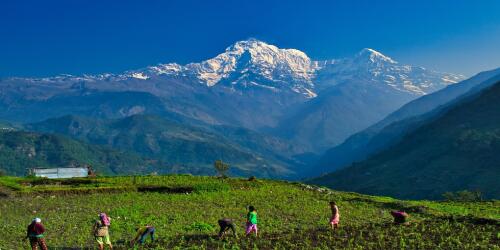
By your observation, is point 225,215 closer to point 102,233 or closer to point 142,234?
point 142,234

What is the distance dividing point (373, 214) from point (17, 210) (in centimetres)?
3781

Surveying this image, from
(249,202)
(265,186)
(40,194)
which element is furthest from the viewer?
(265,186)

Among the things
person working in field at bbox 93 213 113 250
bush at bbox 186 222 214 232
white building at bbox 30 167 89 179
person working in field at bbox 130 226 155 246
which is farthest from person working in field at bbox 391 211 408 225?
white building at bbox 30 167 89 179

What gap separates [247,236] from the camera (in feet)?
118

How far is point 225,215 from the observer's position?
50.7 m

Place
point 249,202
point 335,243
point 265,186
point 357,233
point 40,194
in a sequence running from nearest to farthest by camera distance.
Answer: point 335,243, point 357,233, point 249,202, point 40,194, point 265,186

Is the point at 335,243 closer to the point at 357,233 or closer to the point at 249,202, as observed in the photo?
the point at 357,233

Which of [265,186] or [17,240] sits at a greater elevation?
[265,186]

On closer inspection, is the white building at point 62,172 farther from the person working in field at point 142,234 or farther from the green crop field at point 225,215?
the person working in field at point 142,234

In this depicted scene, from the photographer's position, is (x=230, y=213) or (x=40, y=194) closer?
(x=230, y=213)

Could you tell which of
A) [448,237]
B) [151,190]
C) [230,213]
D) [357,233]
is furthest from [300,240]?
[151,190]

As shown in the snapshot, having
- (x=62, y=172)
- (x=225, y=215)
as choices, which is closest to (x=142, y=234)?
(x=225, y=215)

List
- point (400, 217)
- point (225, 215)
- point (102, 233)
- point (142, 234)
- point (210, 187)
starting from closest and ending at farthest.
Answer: point (102, 233) → point (142, 234) → point (400, 217) → point (225, 215) → point (210, 187)

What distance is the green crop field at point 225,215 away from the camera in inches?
1319
